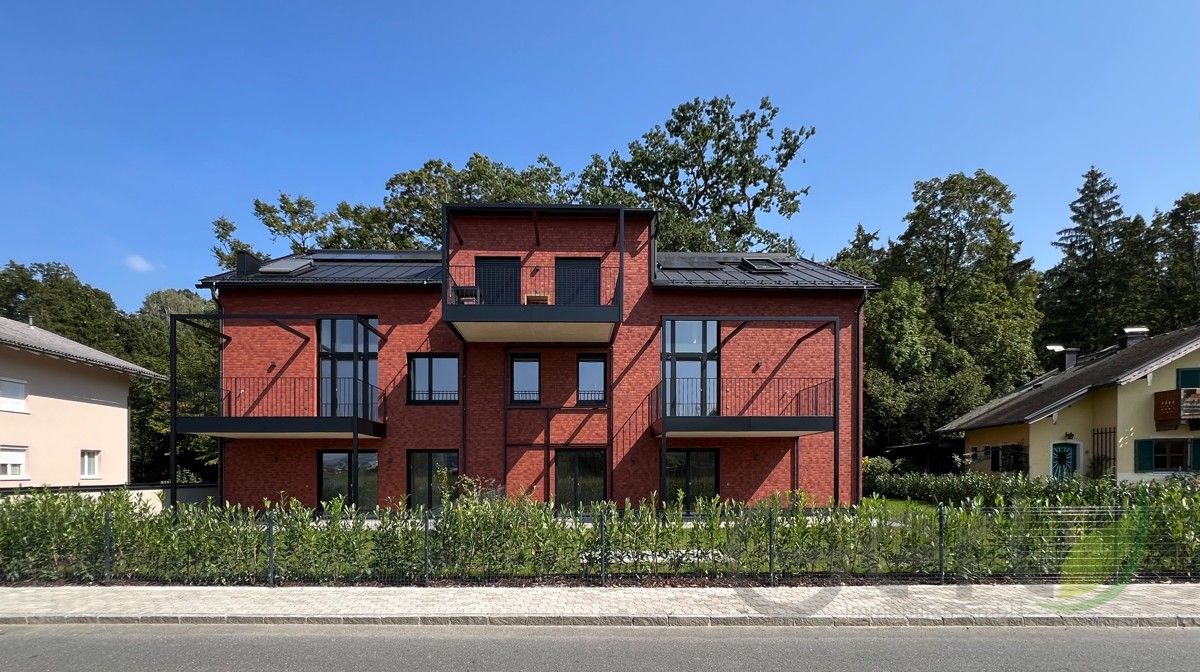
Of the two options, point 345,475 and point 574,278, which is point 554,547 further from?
point 345,475

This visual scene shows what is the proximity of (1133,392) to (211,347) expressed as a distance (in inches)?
1416

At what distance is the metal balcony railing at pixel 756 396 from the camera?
16.7 m

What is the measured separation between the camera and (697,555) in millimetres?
9320

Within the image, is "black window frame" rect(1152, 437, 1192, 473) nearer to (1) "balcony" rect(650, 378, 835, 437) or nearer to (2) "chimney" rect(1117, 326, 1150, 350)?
(2) "chimney" rect(1117, 326, 1150, 350)

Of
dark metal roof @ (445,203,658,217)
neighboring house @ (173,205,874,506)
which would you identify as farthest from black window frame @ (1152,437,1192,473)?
dark metal roof @ (445,203,658,217)

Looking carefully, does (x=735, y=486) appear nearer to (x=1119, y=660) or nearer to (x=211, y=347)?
(x=1119, y=660)

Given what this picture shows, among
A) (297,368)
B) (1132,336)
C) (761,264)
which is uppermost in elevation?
(761,264)

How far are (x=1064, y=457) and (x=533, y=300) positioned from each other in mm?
17640

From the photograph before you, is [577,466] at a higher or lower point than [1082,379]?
lower

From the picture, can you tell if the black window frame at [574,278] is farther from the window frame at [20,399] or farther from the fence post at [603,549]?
the window frame at [20,399]

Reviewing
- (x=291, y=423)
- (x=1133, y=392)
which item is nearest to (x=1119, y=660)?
(x=291, y=423)

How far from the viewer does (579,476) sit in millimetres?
16953

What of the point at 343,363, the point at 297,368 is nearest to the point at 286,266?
the point at 297,368

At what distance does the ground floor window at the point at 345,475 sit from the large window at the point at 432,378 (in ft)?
5.99
